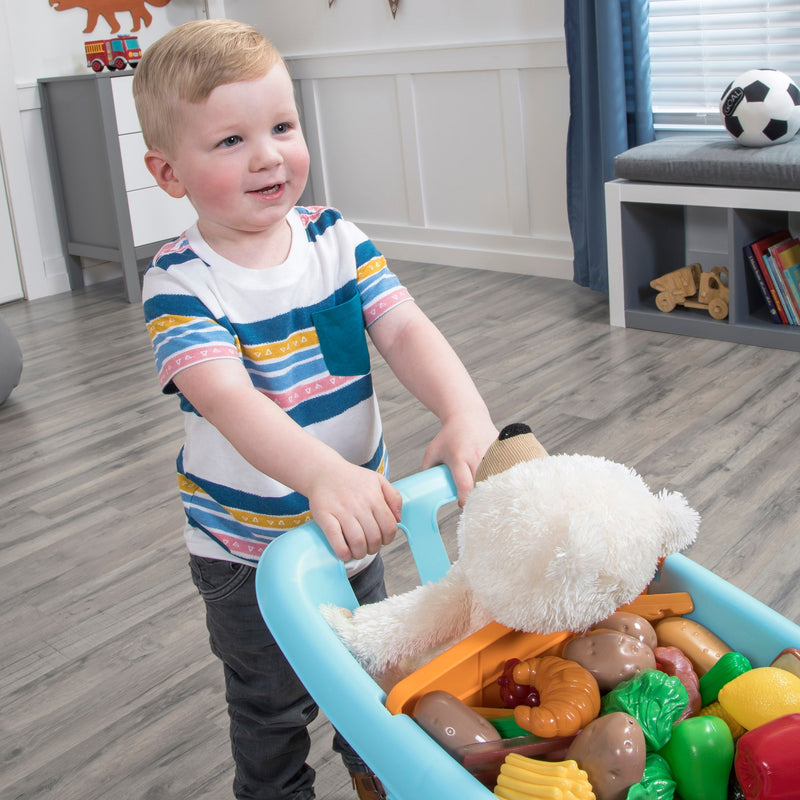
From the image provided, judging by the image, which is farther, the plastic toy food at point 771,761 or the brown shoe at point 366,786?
the brown shoe at point 366,786

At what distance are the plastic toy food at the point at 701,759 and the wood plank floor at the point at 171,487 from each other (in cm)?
72

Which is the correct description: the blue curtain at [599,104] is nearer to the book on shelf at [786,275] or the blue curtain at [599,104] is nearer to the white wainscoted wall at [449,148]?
the white wainscoted wall at [449,148]

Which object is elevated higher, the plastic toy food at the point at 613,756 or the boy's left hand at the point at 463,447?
the boy's left hand at the point at 463,447

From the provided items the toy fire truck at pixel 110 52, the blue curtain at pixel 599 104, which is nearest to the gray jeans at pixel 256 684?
the blue curtain at pixel 599 104

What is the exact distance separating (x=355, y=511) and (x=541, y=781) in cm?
20

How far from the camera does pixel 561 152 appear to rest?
10.4 ft

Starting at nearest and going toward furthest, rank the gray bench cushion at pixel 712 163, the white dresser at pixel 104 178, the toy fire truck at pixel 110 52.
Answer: the gray bench cushion at pixel 712 163, the white dresser at pixel 104 178, the toy fire truck at pixel 110 52

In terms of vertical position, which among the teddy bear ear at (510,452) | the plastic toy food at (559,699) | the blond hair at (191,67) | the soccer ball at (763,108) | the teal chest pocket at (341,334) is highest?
the blond hair at (191,67)

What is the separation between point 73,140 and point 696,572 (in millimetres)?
Answer: 3472

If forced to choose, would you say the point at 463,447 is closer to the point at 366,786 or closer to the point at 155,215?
the point at 366,786

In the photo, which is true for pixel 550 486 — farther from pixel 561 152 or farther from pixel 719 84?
pixel 561 152

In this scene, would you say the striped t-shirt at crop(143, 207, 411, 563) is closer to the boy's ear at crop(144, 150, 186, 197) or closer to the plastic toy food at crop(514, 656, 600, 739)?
the boy's ear at crop(144, 150, 186, 197)

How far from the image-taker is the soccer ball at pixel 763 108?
90.5 inches

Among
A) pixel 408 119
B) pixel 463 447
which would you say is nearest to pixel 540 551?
pixel 463 447
